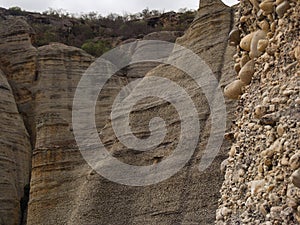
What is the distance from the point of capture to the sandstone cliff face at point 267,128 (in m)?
4.14

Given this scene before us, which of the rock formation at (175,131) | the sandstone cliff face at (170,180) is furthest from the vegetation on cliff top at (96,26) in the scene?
the sandstone cliff face at (170,180)

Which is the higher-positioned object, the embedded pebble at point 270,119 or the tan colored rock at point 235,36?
the tan colored rock at point 235,36

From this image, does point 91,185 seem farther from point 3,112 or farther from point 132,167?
point 3,112

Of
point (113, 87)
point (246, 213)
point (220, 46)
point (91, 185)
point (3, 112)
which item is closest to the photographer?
point (246, 213)

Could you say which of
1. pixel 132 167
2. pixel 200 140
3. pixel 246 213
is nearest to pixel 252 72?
pixel 246 213

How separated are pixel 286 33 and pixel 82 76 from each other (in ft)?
101

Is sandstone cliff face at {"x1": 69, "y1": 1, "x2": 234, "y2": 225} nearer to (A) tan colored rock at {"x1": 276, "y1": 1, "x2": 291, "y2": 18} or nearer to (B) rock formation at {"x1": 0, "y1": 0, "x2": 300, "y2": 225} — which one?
(B) rock formation at {"x1": 0, "y1": 0, "x2": 300, "y2": 225}

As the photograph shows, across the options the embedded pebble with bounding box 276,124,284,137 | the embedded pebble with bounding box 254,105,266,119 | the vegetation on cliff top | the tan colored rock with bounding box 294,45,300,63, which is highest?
the vegetation on cliff top

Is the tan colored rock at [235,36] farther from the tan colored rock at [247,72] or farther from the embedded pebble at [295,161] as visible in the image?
the embedded pebble at [295,161]

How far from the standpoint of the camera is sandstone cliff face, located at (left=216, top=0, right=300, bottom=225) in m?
4.14

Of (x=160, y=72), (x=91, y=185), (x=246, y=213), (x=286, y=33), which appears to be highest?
(x=160, y=72)

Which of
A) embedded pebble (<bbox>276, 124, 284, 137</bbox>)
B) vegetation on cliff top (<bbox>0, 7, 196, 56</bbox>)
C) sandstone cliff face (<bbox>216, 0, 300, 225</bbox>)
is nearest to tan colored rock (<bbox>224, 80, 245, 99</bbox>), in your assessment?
sandstone cliff face (<bbox>216, 0, 300, 225</bbox>)

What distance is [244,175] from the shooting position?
15.9ft

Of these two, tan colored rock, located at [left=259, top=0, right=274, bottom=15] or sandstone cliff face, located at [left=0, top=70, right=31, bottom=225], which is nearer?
tan colored rock, located at [left=259, top=0, right=274, bottom=15]
